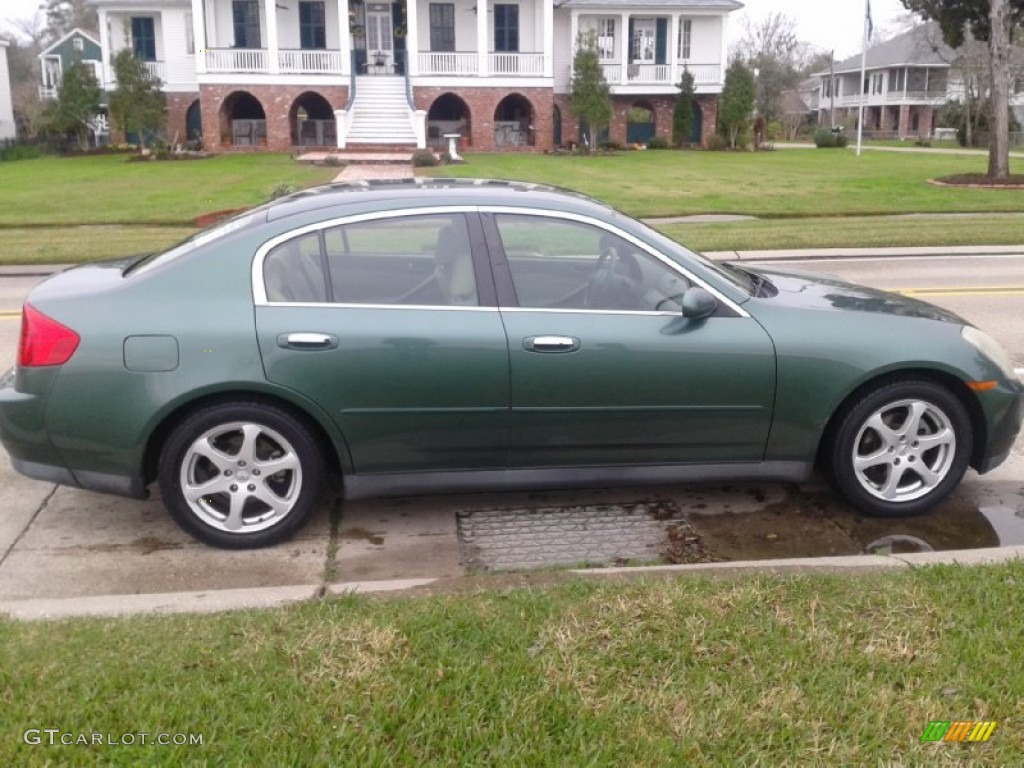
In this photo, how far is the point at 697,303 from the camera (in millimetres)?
4746

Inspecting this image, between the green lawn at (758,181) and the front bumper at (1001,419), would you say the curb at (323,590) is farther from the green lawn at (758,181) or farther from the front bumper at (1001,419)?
the green lawn at (758,181)

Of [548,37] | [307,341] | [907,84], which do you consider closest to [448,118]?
[548,37]

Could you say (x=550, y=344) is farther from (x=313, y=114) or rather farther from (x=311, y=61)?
(x=313, y=114)

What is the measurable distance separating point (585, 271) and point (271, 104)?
35151mm

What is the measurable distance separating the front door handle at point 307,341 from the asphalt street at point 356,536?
3.09ft

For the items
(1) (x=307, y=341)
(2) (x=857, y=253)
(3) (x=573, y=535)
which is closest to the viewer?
(1) (x=307, y=341)

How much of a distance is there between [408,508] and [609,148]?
37331 mm

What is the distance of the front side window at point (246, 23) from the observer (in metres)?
39.2

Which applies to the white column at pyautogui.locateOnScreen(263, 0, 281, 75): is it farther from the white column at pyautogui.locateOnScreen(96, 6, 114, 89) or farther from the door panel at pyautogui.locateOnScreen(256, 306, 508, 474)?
the door panel at pyautogui.locateOnScreen(256, 306, 508, 474)

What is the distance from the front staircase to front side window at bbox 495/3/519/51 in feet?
15.0

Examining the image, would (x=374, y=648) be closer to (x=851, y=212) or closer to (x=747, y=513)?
(x=747, y=513)

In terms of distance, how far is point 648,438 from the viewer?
Result: 4852 millimetres

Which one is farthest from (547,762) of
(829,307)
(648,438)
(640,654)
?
(829,307)

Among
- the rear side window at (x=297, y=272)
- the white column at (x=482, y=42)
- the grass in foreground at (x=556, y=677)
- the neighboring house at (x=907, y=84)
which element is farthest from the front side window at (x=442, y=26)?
the grass in foreground at (x=556, y=677)
